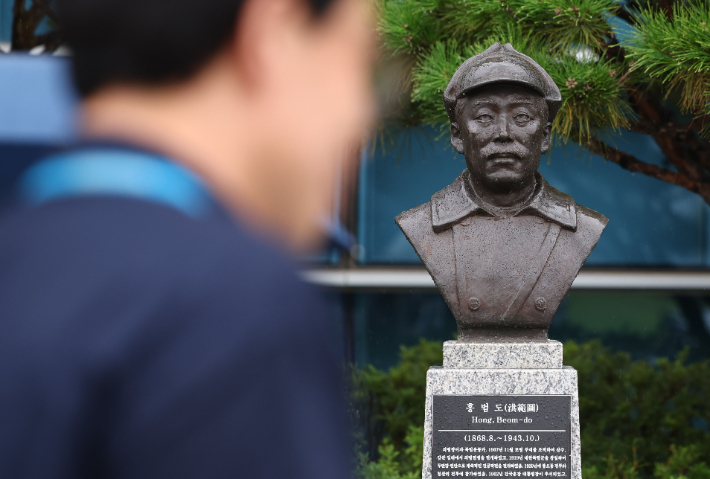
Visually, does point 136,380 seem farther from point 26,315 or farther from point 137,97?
point 137,97

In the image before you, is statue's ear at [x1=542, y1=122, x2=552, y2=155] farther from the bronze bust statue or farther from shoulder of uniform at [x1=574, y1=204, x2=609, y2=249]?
shoulder of uniform at [x1=574, y1=204, x2=609, y2=249]

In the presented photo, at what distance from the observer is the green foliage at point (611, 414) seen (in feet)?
15.9

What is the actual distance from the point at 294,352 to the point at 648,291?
6108 mm

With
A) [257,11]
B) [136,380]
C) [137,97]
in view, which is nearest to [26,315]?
[136,380]

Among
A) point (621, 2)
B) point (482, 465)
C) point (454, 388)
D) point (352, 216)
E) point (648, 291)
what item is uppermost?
point (621, 2)

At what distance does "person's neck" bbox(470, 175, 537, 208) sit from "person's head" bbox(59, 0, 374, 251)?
284 cm

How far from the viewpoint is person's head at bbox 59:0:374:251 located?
0.59m

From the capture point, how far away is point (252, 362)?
0.52 meters

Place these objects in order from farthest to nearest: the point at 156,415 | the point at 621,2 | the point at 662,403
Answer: the point at 662,403
the point at 621,2
the point at 156,415

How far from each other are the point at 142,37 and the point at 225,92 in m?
0.08

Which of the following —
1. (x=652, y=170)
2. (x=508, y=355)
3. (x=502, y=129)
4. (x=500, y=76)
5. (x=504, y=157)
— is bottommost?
(x=508, y=355)

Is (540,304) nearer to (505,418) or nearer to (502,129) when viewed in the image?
(505,418)

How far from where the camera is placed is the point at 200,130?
0.61 metres

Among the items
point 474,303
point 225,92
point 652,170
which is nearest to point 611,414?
point 652,170
